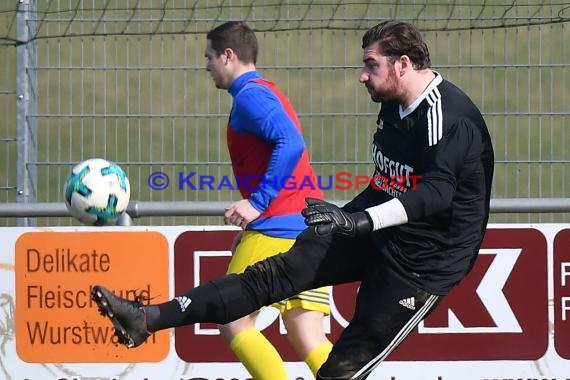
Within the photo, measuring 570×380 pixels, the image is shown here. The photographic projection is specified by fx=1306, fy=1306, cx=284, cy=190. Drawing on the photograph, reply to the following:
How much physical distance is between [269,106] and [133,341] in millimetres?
1628

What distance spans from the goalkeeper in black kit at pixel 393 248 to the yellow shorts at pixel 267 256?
2.69 ft

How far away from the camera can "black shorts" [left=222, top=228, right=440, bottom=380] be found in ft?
17.9

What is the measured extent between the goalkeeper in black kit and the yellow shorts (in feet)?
2.69

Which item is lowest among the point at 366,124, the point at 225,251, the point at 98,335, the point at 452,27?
the point at 98,335

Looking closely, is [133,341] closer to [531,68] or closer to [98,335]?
[98,335]

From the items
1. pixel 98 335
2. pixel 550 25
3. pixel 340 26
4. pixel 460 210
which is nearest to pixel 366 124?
pixel 340 26

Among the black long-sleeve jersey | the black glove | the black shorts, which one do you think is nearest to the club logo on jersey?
the black long-sleeve jersey

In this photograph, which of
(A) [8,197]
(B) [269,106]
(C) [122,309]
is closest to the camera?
(C) [122,309]

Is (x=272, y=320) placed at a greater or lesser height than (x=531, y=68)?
lesser

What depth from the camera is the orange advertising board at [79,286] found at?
25.6 ft

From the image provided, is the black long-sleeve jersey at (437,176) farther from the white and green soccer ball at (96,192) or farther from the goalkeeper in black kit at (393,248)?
the white and green soccer ball at (96,192)

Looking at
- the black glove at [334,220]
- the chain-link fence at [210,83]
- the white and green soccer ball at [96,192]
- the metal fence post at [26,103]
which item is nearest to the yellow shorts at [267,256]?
the white and green soccer ball at [96,192]

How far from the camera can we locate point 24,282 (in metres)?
7.84

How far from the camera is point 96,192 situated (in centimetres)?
688
